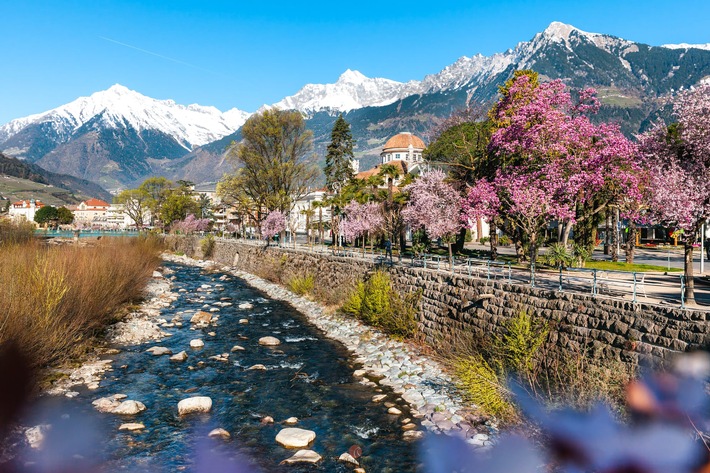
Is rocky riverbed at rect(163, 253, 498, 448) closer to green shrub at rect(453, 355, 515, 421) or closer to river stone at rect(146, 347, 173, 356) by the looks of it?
green shrub at rect(453, 355, 515, 421)

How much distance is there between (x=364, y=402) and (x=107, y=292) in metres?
13.5

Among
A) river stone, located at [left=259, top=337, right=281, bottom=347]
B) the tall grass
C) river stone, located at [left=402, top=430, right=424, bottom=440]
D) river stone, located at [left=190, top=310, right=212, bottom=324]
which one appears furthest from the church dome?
river stone, located at [left=402, top=430, right=424, bottom=440]

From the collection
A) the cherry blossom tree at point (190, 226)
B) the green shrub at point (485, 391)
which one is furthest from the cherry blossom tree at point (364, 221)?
the cherry blossom tree at point (190, 226)

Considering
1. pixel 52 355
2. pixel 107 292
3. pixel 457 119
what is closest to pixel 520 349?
pixel 52 355

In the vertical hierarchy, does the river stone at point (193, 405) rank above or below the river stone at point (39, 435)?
below

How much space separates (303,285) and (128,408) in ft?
67.8

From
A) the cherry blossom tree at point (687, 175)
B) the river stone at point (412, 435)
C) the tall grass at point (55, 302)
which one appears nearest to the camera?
the river stone at point (412, 435)

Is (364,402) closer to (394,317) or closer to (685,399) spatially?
(394,317)

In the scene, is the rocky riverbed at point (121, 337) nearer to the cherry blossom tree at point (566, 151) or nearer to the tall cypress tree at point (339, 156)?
the cherry blossom tree at point (566, 151)

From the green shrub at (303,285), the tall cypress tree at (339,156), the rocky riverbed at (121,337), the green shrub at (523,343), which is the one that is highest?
the tall cypress tree at (339,156)

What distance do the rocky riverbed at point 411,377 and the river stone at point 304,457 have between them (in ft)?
8.30

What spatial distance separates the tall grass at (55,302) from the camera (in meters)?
12.5

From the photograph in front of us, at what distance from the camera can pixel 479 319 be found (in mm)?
16516

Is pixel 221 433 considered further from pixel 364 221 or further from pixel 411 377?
pixel 364 221
